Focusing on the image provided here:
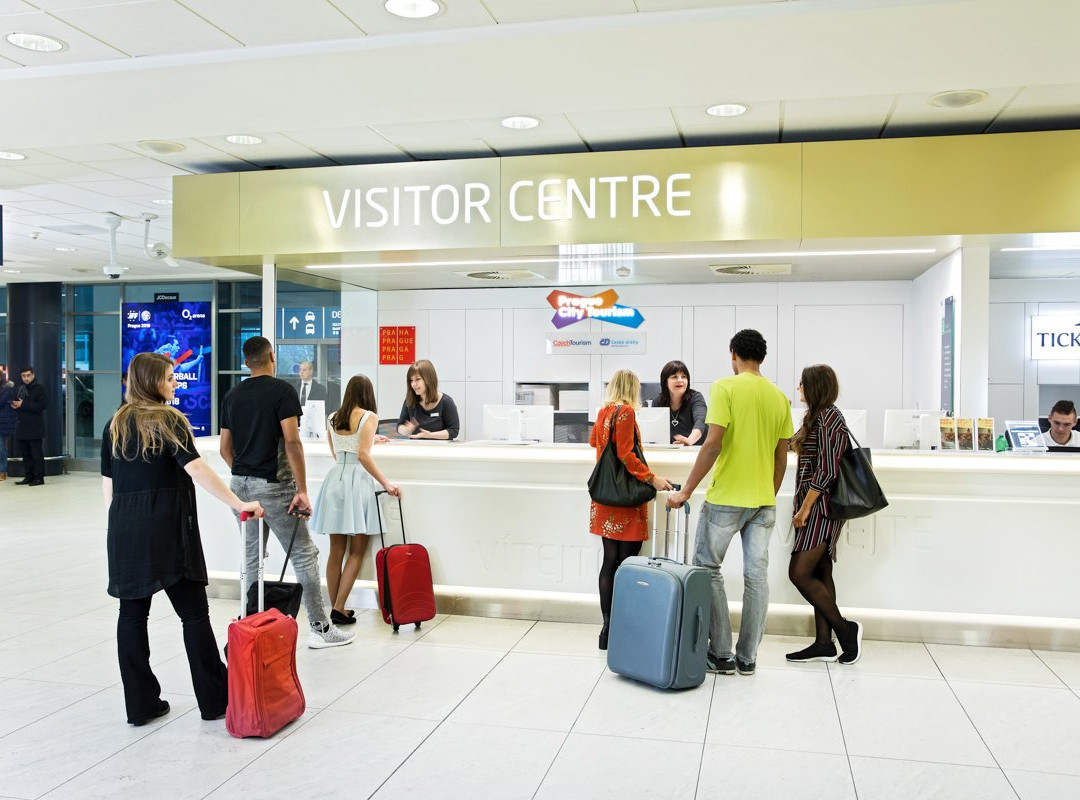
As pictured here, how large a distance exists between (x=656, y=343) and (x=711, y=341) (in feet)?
1.67

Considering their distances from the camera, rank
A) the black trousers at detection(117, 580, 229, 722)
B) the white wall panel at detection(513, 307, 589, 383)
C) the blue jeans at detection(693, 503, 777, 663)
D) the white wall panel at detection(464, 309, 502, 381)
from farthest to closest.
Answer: the white wall panel at detection(464, 309, 502, 381)
the white wall panel at detection(513, 307, 589, 383)
the blue jeans at detection(693, 503, 777, 663)
the black trousers at detection(117, 580, 229, 722)

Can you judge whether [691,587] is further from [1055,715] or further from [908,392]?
[908,392]

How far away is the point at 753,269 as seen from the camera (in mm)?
6855

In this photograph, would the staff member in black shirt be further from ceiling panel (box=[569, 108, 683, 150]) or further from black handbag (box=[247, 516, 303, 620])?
black handbag (box=[247, 516, 303, 620])

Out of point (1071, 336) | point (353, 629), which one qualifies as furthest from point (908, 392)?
point (353, 629)

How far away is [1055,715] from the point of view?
141 inches

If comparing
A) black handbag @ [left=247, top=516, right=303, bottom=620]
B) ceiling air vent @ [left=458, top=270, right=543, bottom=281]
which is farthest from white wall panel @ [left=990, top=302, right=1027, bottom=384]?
black handbag @ [left=247, top=516, right=303, bottom=620]

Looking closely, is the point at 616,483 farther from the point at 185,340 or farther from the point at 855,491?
the point at 185,340

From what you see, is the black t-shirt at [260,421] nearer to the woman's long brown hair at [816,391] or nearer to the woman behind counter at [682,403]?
the woman's long brown hair at [816,391]

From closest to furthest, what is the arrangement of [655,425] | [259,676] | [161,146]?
[259,676], [161,146], [655,425]

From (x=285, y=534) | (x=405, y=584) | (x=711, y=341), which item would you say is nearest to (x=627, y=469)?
(x=405, y=584)

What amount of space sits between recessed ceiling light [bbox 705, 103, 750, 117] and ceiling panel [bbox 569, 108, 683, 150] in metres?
0.22

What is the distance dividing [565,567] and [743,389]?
1.60 m

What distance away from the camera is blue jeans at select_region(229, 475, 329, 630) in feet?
14.0
